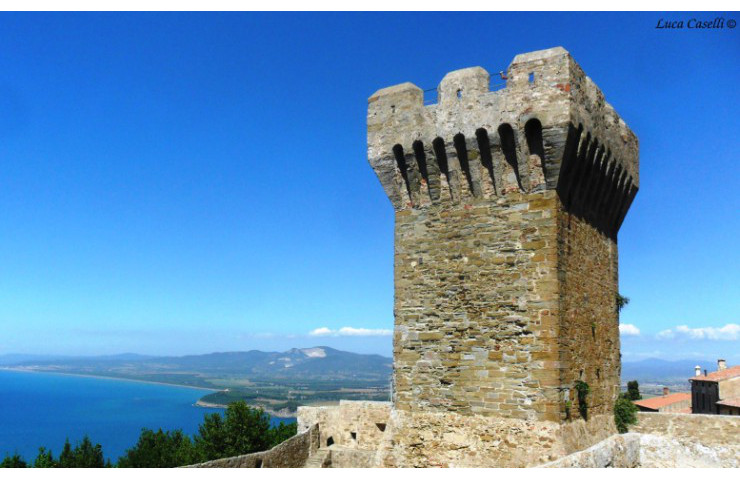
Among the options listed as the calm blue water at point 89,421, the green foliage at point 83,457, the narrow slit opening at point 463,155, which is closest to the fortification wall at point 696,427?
the narrow slit opening at point 463,155

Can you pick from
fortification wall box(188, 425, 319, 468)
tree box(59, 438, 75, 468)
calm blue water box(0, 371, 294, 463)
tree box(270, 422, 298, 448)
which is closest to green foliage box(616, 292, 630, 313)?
fortification wall box(188, 425, 319, 468)

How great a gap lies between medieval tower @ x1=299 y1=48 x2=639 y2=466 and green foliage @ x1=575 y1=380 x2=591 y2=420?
1.4 inches

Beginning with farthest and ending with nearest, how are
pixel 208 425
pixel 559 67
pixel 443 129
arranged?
pixel 208 425 < pixel 443 129 < pixel 559 67

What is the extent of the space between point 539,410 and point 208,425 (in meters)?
21.8

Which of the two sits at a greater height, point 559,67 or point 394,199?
point 559,67

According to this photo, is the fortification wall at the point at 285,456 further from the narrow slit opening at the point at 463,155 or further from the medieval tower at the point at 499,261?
the narrow slit opening at the point at 463,155

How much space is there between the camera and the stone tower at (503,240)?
9.88 metres

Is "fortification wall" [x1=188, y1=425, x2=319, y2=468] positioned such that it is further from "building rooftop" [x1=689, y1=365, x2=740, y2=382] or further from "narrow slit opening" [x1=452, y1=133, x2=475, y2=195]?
"building rooftop" [x1=689, y1=365, x2=740, y2=382]

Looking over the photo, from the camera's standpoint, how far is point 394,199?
11.8 m

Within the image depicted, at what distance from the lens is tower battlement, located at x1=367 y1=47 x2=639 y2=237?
1004 cm

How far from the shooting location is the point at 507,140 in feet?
34.4

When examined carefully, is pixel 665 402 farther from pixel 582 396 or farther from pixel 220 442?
pixel 582 396
